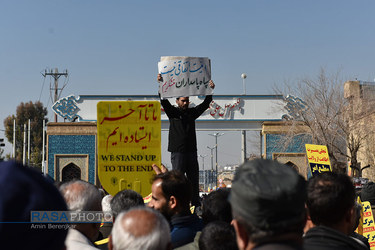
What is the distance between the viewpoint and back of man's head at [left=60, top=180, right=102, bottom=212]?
10.9 ft

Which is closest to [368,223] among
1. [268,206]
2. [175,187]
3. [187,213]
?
[187,213]

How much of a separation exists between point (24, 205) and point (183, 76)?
5375mm

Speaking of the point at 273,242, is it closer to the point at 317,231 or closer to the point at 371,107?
the point at 317,231

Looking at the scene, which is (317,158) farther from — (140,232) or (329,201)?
(140,232)

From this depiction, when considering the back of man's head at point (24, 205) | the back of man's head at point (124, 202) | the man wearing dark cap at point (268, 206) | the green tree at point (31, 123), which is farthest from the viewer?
the green tree at point (31, 123)

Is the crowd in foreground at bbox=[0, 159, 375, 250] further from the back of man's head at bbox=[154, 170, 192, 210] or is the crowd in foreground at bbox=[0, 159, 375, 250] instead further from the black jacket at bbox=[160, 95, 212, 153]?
the black jacket at bbox=[160, 95, 212, 153]

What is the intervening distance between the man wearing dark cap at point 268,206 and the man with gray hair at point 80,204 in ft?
4.81

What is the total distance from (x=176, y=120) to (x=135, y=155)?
0.91 metres

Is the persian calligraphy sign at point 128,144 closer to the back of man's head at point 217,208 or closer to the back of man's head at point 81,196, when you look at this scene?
the back of man's head at point 217,208

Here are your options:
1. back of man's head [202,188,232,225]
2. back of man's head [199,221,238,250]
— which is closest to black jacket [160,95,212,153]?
back of man's head [202,188,232,225]

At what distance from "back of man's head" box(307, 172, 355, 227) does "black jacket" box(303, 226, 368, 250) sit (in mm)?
88

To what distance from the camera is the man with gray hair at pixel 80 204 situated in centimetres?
330

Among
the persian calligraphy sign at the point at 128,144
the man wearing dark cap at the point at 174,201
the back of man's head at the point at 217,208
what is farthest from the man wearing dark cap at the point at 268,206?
the persian calligraphy sign at the point at 128,144

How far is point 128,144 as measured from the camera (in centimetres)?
630
